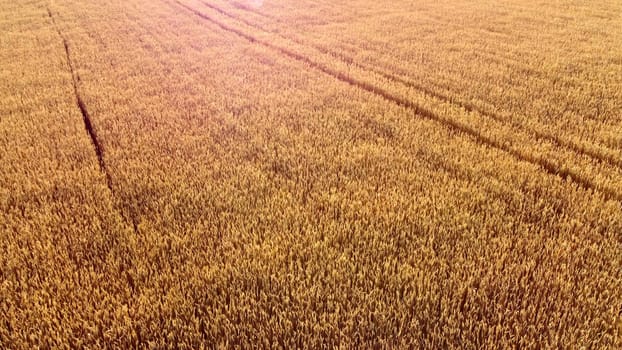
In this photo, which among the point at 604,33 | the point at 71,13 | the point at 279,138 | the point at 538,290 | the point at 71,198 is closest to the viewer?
the point at 538,290

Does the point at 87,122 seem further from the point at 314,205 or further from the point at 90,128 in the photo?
the point at 314,205

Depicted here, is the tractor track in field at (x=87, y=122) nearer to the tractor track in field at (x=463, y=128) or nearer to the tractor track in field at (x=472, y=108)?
the tractor track in field at (x=463, y=128)

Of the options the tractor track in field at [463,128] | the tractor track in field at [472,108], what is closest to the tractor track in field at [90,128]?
the tractor track in field at [463,128]

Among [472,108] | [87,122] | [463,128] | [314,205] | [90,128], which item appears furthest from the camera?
[472,108]

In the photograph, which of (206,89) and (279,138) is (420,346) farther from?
(206,89)

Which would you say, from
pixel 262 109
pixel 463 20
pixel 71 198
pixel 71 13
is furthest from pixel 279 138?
pixel 71 13

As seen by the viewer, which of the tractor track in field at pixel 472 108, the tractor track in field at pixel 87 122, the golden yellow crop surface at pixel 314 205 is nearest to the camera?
the golden yellow crop surface at pixel 314 205

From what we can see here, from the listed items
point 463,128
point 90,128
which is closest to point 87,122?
point 90,128

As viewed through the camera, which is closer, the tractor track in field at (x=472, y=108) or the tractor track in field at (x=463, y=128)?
the tractor track in field at (x=463, y=128)
